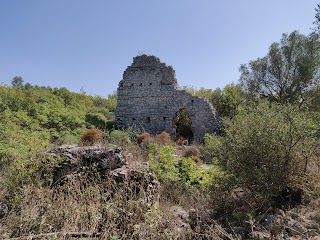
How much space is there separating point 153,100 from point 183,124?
8.98 ft

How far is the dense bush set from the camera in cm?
619

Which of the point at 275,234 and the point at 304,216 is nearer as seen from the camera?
the point at 275,234

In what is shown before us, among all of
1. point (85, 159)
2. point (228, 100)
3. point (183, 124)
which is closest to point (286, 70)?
point (228, 100)

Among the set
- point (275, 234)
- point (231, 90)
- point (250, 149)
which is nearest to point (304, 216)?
point (275, 234)

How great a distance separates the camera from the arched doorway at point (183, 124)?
2006cm

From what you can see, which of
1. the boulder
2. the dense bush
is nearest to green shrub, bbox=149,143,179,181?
the boulder

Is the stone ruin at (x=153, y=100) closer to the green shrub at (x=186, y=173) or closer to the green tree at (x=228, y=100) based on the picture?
the green tree at (x=228, y=100)

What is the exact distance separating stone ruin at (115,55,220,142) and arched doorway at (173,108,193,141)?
1.28 ft

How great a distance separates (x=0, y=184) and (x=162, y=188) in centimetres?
363

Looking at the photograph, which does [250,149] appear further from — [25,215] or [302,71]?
[302,71]

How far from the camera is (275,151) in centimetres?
625

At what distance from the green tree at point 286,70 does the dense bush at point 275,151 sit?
45.4 ft

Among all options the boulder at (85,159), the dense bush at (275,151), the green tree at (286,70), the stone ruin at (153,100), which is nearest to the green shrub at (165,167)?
the boulder at (85,159)

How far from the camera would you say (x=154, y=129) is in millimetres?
20062
